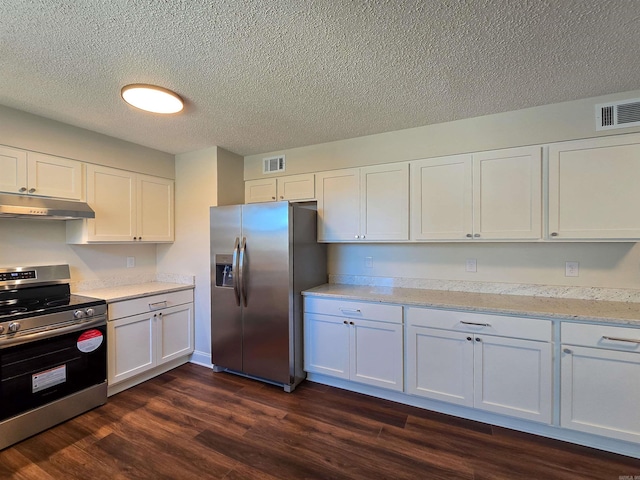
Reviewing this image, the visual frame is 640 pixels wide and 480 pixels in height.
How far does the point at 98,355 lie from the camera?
93.1 inches

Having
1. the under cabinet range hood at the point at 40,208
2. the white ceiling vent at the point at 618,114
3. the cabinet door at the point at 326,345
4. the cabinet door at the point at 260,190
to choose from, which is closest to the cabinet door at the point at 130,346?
the under cabinet range hood at the point at 40,208

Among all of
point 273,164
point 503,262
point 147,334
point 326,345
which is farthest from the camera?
point 273,164

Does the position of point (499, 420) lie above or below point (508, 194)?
below

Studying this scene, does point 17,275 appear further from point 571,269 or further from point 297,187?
point 571,269

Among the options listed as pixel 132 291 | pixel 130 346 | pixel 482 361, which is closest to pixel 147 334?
pixel 130 346

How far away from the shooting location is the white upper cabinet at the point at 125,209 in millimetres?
2709

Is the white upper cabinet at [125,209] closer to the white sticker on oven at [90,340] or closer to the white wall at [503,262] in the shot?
the white sticker on oven at [90,340]

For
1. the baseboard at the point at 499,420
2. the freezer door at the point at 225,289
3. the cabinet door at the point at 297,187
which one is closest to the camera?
the baseboard at the point at 499,420

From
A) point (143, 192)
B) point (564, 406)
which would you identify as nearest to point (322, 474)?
point (564, 406)

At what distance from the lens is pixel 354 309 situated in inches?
99.3

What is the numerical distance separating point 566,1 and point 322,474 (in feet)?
8.89

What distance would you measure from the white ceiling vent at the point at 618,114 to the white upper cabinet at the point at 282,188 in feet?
7.72

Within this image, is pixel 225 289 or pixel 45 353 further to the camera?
pixel 225 289

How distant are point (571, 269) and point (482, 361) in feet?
3.65
